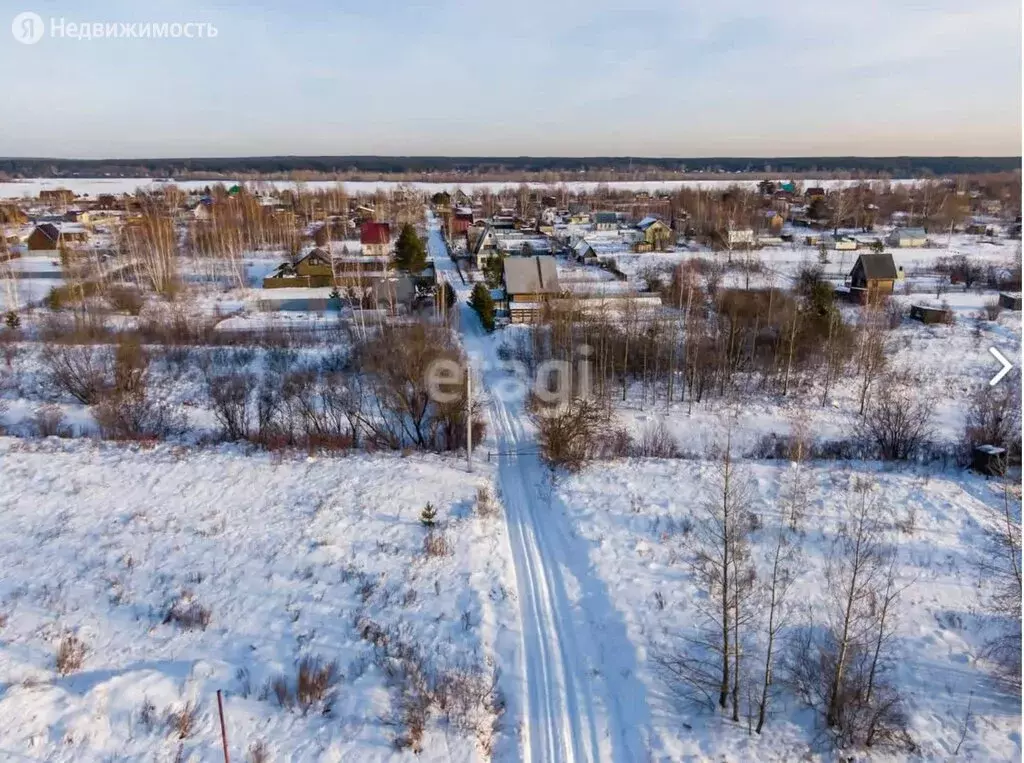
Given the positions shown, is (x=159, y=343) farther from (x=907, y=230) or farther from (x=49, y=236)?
(x=907, y=230)

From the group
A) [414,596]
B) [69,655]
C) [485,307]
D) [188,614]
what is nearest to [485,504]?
[414,596]

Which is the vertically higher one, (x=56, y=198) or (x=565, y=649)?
(x=56, y=198)

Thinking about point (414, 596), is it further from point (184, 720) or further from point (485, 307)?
point (485, 307)

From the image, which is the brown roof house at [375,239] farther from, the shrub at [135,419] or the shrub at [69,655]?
the shrub at [69,655]

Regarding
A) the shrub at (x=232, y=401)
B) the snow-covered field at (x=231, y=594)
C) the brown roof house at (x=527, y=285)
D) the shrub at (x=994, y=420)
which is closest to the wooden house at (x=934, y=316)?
the shrub at (x=994, y=420)

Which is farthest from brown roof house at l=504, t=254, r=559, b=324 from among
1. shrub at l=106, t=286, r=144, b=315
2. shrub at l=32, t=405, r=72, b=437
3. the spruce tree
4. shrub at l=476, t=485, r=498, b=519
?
shrub at l=106, t=286, r=144, b=315

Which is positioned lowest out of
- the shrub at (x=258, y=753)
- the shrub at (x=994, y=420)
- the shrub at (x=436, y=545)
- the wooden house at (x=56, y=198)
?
the shrub at (x=258, y=753)
